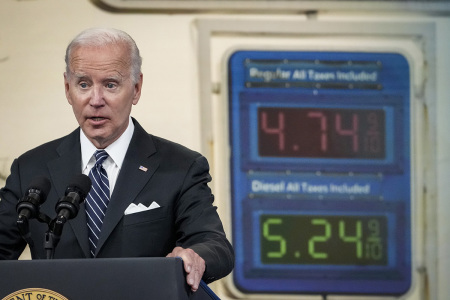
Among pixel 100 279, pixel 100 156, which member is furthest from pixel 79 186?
pixel 100 156

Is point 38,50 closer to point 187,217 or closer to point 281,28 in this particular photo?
point 281,28

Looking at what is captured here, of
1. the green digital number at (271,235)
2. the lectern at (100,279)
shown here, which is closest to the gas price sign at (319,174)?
the green digital number at (271,235)

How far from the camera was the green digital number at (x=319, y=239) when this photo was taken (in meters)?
3.33

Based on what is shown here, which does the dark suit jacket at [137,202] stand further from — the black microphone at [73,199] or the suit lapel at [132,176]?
the black microphone at [73,199]

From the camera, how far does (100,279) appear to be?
1551mm

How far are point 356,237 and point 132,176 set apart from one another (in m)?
1.53

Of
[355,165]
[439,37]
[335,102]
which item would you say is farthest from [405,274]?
[439,37]

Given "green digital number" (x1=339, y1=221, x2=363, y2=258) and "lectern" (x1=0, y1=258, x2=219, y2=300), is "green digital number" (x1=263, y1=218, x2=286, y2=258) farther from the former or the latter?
"lectern" (x1=0, y1=258, x2=219, y2=300)

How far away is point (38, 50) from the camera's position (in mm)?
3307

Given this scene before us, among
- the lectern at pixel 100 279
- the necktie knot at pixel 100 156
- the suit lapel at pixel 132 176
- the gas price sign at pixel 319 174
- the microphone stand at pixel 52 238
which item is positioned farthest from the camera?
the gas price sign at pixel 319 174

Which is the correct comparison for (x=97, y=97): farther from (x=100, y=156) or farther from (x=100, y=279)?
(x=100, y=279)

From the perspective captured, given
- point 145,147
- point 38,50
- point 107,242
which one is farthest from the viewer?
point 38,50

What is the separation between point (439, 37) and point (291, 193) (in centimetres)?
81

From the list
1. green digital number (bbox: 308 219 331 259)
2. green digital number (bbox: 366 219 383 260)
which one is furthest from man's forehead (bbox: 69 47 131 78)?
green digital number (bbox: 366 219 383 260)
